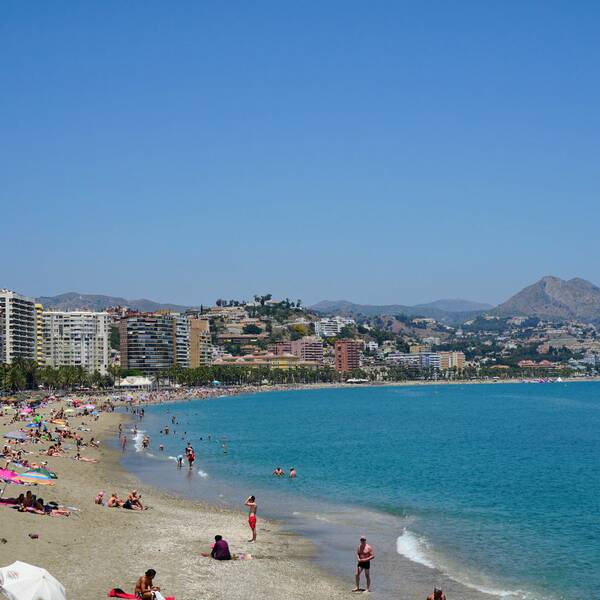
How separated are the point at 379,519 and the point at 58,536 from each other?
1200 cm

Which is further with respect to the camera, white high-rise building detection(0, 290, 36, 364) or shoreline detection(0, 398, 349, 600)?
white high-rise building detection(0, 290, 36, 364)

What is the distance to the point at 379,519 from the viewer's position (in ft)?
99.1

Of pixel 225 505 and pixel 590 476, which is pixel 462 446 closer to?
pixel 590 476

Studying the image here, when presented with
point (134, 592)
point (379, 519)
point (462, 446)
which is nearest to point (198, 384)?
point (462, 446)

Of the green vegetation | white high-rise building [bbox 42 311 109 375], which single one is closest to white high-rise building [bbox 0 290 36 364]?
the green vegetation

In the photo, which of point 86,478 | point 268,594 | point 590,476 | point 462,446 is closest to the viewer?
point 268,594

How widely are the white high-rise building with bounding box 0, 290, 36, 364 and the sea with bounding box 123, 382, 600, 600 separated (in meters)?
73.5

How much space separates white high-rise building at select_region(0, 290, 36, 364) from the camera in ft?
473

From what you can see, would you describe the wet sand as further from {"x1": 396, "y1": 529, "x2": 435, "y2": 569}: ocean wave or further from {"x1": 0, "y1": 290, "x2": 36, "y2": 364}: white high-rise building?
{"x1": 0, "y1": 290, "x2": 36, "y2": 364}: white high-rise building

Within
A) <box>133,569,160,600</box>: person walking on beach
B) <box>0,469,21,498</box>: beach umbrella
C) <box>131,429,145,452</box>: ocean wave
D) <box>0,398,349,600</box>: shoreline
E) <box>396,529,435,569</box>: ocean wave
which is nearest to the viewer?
<box>133,569,160,600</box>: person walking on beach

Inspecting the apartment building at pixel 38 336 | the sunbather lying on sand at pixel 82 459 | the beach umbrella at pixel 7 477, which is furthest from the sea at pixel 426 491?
the apartment building at pixel 38 336

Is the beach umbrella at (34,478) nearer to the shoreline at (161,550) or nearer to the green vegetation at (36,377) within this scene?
the shoreline at (161,550)

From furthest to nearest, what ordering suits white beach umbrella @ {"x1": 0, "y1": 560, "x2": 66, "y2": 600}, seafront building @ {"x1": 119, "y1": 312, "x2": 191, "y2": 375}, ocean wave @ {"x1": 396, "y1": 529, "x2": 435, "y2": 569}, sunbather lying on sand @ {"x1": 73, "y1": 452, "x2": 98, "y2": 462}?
seafront building @ {"x1": 119, "y1": 312, "x2": 191, "y2": 375} < sunbather lying on sand @ {"x1": 73, "y1": 452, "x2": 98, "y2": 462} < ocean wave @ {"x1": 396, "y1": 529, "x2": 435, "y2": 569} < white beach umbrella @ {"x1": 0, "y1": 560, "x2": 66, "y2": 600}

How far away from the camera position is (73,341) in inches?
7013
